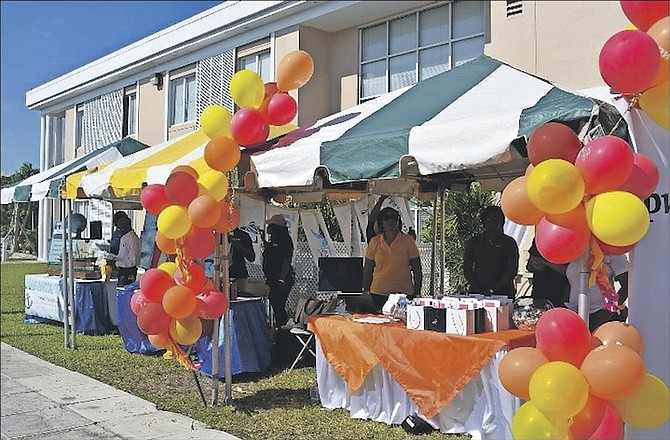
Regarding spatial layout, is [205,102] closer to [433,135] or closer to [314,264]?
[314,264]

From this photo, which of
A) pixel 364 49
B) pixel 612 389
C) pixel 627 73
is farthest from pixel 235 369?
pixel 364 49

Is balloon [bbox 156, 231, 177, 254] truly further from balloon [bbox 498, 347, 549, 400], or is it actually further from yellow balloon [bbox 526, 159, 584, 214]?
yellow balloon [bbox 526, 159, 584, 214]

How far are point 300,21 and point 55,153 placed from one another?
52.8ft

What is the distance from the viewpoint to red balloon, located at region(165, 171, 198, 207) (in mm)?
5230

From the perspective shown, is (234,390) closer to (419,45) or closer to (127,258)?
(127,258)

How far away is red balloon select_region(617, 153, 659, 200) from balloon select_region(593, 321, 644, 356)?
2.18ft

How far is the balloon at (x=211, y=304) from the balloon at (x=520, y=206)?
288 centimetres

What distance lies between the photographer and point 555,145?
3309 mm

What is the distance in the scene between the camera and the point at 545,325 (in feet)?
10.3

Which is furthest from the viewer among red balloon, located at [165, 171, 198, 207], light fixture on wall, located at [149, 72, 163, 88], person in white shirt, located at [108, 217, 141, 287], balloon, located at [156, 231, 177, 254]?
light fixture on wall, located at [149, 72, 163, 88]

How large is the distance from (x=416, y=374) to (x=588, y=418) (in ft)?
6.01

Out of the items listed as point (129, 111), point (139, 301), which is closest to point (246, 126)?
point (139, 301)

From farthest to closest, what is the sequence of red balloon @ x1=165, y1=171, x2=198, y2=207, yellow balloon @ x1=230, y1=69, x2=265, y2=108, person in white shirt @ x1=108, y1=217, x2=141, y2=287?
1. person in white shirt @ x1=108, y1=217, x2=141, y2=287
2. yellow balloon @ x1=230, y1=69, x2=265, y2=108
3. red balloon @ x1=165, y1=171, x2=198, y2=207

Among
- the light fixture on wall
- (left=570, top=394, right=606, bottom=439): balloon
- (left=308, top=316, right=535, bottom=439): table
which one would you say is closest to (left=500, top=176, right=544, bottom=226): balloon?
(left=570, top=394, right=606, bottom=439): balloon
